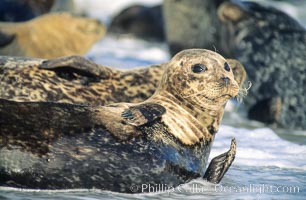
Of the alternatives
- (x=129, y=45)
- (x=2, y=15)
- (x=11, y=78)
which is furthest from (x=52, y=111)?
(x=129, y=45)

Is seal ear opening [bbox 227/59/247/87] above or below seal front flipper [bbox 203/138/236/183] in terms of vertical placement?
above

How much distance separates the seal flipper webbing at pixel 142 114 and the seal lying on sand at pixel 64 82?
153 cm

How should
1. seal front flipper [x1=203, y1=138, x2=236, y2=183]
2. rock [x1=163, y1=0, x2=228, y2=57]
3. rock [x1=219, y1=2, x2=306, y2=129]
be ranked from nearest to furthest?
seal front flipper [x1=203, y1=138, x2=236, y2=183] → rock [x1=219, y1=2, x2=306, y2=129] → rock [x1=163, y1=0, x2=228, y2=57]

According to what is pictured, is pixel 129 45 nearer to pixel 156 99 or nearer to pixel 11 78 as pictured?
pixel 11 78

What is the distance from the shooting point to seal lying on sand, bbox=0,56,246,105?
7.29m

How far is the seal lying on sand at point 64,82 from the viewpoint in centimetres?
729

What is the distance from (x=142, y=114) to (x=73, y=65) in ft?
5.51

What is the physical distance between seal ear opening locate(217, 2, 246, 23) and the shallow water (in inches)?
52.9

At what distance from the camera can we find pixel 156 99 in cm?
619

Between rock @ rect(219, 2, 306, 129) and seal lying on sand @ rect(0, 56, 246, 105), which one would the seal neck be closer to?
seal lying on sand @ rect(0, 56, 246, 105)

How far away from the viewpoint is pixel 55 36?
11.4 m

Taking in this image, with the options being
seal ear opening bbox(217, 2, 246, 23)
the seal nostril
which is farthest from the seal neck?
seal ear opening bbox(217, 2, 246, 23)

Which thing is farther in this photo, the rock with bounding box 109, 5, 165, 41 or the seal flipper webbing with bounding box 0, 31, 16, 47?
the rock with bounding box 109, 5, 165, 41

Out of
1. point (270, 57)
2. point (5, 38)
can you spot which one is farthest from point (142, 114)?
point (5, 38)
